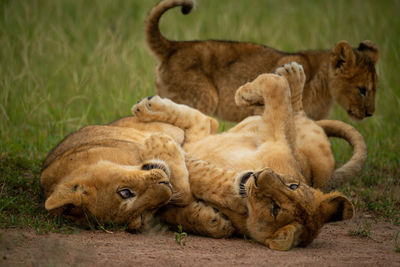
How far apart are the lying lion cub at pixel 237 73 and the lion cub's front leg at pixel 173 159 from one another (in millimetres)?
2143

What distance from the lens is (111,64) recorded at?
25.4 ft

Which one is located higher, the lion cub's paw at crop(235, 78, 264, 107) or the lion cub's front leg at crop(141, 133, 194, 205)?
the lion cub's paw at crop(235, 78, 264, 107)

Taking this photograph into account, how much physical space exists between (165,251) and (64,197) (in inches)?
28.0

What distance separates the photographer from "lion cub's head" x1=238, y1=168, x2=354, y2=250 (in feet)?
9.88

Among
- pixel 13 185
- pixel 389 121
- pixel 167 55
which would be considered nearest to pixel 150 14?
pixel 167 55

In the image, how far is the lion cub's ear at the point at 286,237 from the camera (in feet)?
9.82

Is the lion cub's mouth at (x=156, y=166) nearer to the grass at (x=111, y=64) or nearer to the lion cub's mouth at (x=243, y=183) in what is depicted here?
the lion cub's mouth at (x=243, y=183)

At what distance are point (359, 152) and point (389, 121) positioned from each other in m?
2.79

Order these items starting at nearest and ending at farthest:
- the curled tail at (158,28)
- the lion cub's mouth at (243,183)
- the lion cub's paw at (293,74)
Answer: the lion cub's mouth at (243,183), the lion cub's paw at (293,74), the curled tail at (158,28)

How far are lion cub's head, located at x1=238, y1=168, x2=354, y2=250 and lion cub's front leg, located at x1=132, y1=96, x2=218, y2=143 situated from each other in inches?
53.2

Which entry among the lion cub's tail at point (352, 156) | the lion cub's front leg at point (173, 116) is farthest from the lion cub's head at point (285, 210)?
the lion cub's front leg at point (173, 116)

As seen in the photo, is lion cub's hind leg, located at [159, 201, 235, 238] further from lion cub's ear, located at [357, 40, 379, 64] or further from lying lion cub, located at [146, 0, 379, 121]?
lion cub's ear, located at [357, 40, 379, 64]

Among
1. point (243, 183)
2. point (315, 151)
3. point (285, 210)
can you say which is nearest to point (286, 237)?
point (285, 210)

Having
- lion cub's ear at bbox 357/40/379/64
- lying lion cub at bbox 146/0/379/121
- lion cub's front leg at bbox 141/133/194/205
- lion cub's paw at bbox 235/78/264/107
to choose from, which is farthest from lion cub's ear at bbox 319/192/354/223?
lion cub's ear at bbox 357/40/379/64
